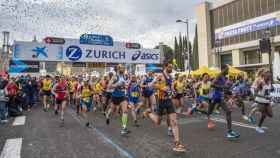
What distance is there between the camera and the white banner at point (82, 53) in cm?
1642

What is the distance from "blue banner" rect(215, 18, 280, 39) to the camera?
3747 cm

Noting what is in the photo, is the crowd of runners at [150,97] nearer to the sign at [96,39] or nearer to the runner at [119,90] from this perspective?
the runner at [119,90]

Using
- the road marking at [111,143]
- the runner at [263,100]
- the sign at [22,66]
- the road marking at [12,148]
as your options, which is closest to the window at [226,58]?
the sign at [22,66]

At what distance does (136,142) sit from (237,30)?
41.1 m

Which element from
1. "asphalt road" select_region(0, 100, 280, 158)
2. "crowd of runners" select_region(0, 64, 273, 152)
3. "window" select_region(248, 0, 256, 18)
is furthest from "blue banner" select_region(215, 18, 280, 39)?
"asphalt road" select_region(0, 100, 280, 158)

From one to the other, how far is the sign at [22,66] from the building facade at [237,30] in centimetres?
3117

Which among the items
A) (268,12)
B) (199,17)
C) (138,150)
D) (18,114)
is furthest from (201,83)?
(199,17)

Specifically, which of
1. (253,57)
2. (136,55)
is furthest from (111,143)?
(253,57)

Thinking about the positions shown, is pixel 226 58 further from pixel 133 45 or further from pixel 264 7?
pixel 133 45

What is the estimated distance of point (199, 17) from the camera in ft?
170

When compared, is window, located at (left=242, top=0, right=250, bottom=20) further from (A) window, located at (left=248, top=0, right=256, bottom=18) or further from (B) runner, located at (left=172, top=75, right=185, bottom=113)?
(B) runner, located at (left=172, top=75, right=185, bottom=113)

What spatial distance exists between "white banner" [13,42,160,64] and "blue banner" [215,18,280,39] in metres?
24.2

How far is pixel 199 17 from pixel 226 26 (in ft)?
24.1

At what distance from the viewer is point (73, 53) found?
17734mm
